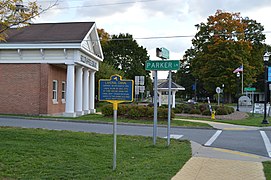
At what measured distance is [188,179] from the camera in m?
7.14

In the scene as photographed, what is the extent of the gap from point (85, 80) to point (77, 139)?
59.0ft

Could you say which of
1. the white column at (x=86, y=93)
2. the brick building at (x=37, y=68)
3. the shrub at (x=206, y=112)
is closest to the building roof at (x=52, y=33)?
the brick building at (x=37, y=68)

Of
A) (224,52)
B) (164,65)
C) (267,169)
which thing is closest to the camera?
(267,169)

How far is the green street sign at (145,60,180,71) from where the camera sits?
35.2ft

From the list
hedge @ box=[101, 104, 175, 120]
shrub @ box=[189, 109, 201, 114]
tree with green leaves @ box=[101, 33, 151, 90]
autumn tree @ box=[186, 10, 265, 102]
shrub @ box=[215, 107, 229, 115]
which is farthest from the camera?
tree with green leaves @ box=[101, 33, 151, 90]

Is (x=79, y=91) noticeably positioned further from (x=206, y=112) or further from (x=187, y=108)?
(x=206, y=112)

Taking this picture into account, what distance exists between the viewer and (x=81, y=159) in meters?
8.18

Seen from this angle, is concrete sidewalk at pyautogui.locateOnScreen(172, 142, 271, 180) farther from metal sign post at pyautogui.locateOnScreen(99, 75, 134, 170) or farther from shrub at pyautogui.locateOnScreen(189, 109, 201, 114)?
shrub at pyautogui.locateOnScreen(189, 109, 201, 114)

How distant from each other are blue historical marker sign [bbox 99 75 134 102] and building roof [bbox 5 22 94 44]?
1741cm

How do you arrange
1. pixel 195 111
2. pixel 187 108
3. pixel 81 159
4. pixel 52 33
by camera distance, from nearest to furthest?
pixel 81 159
pixel 52 33
pixel 195 111
pixel 187 108

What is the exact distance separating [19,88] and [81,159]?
60.7ft

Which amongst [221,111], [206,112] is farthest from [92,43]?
[221,111]

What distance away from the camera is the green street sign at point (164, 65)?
1072 centimetres

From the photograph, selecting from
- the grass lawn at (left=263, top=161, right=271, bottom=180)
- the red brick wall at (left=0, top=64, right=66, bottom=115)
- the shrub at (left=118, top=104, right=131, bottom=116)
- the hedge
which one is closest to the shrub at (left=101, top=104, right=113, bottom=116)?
the hedge
